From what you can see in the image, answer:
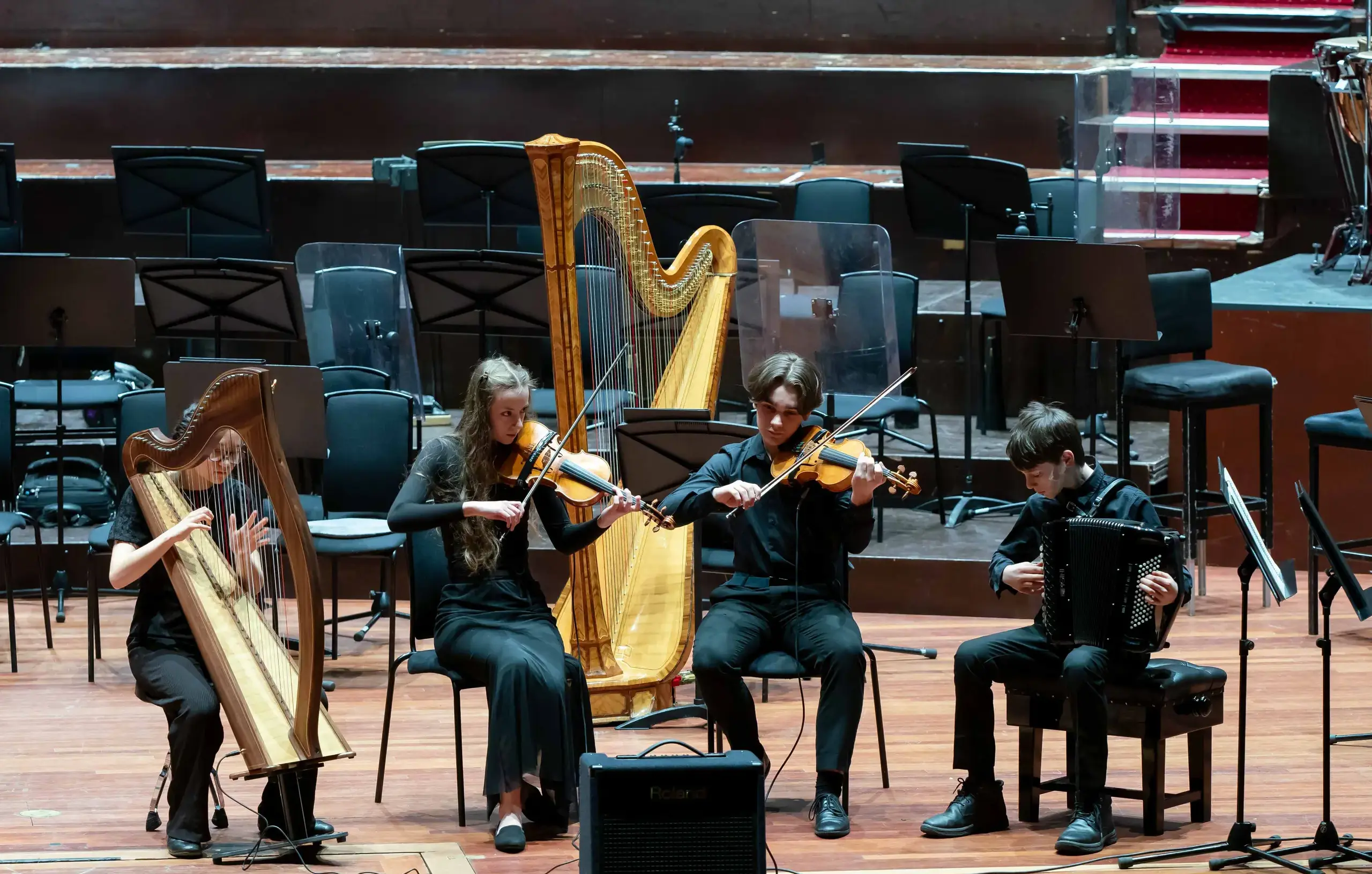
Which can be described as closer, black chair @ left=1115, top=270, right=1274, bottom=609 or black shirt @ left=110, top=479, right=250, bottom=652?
black shirt @ left=110, top=479, right=250, bottom=652

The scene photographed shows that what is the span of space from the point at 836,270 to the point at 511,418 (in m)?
1.79

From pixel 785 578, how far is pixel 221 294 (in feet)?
7.85

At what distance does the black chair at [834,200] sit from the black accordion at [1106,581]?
3322mm

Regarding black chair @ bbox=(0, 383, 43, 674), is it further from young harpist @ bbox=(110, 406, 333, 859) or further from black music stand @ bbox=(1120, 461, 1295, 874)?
black music stand @ bbox=(1120, 461, 1295, 874)

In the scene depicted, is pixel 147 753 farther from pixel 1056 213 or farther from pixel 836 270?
pixel 1056 213

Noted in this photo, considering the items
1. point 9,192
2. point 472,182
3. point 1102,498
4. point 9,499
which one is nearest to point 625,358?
point 1102,498

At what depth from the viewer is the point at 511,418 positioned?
4324mm

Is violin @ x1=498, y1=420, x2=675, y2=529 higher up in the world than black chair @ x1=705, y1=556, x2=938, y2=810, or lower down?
higher up

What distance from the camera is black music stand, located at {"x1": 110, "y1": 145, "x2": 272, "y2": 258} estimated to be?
6840 mm

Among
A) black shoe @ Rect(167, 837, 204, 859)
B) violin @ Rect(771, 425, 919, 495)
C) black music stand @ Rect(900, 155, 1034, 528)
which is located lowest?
black shoe @ Rect(167, 837, 204, 859)

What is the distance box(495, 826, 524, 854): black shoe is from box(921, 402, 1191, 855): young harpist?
924mm

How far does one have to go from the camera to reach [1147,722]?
4133mm

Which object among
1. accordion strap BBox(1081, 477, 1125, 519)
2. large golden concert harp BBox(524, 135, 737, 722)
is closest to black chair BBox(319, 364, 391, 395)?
large golden concert harp BBox(524, 135, 737, 722)

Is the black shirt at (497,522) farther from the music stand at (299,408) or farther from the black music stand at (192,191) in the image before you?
the black music stand at (192,191)
